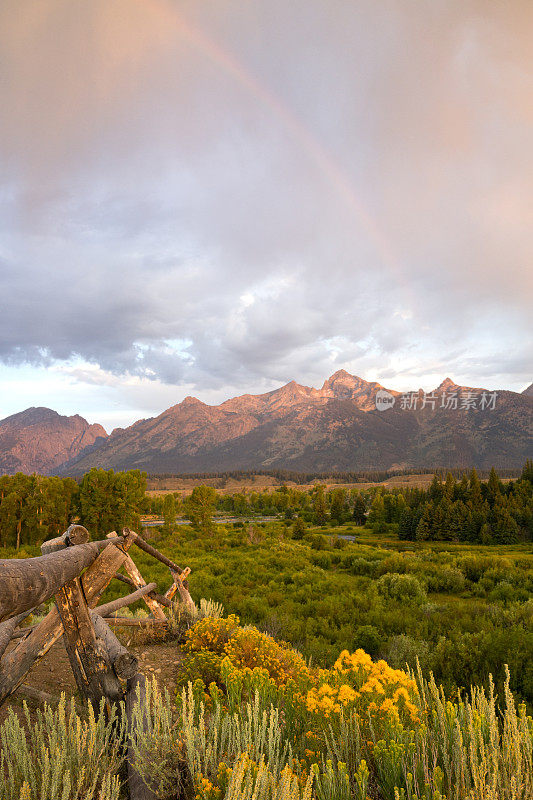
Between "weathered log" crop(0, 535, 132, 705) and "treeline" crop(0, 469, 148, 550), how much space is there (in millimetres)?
32243

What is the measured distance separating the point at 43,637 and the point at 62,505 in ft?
121

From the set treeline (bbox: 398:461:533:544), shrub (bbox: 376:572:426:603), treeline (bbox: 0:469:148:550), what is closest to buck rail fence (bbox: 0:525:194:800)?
shrub (bbox: 376:572:426:603)

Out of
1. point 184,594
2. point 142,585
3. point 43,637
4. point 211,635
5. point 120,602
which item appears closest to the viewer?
point 43,637

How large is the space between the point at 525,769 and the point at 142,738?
2.81m

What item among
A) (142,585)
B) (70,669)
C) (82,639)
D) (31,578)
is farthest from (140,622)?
(31,578)

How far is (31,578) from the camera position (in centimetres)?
226

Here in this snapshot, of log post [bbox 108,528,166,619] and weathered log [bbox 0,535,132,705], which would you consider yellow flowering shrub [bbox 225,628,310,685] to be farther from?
weathered log [bbox 0,535,132,705]

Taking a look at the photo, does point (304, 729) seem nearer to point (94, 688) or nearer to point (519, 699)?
point (94, 688)

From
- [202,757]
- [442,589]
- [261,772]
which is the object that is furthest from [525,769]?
[442,589]

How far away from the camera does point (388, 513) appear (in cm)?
8031

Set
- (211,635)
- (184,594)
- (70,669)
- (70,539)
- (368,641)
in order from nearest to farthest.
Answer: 1. (70,539)
2. (70,669)
3. (211,635)
4. (184,594)
5. (368,641)

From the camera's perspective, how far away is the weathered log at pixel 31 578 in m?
1.99

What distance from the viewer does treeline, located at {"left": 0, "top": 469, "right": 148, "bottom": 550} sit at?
33.8 metres

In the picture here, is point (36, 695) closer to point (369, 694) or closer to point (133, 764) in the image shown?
point (133, 764)
